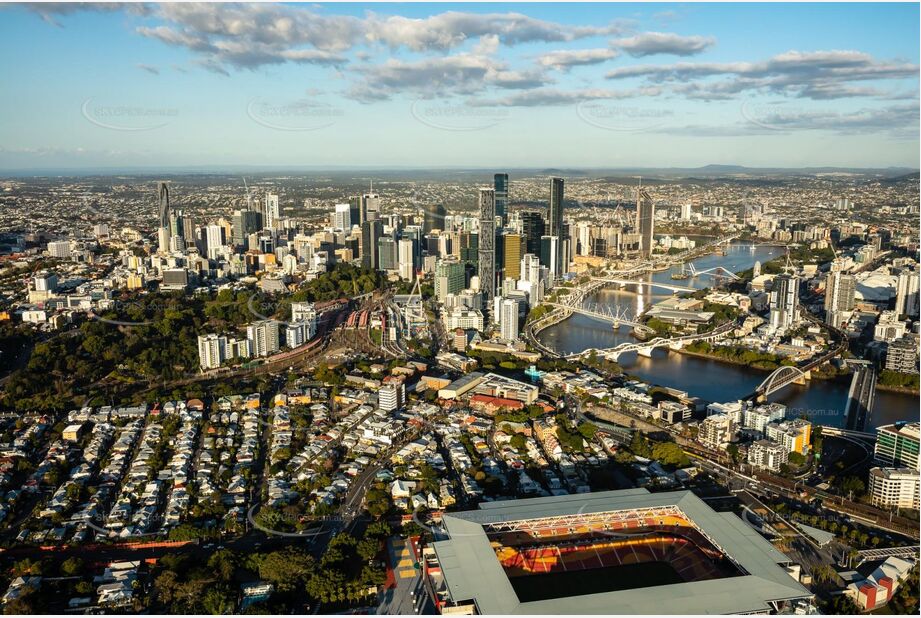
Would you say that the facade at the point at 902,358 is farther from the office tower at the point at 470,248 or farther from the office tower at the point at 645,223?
the office tower at the point at 645,223

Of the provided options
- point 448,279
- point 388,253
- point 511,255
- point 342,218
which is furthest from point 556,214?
point 342,218

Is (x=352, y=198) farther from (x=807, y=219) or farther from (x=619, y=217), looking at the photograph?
(x=807, y=219)

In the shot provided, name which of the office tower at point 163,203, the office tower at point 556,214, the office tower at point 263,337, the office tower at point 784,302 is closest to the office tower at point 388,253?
the office tower at point 556,214

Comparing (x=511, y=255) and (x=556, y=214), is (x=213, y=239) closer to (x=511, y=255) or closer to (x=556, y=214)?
(x=511, y=255)

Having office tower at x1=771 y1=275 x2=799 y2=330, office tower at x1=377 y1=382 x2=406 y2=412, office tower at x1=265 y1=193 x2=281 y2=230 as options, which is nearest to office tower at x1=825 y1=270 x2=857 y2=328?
office tower at x1=771 y1=275 x2=799 y2=330

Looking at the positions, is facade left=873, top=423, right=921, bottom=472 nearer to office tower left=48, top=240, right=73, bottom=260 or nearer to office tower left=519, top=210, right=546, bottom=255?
office tower left=519, top=210, right=546, bottom=255

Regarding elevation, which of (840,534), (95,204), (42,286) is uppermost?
(95,204)

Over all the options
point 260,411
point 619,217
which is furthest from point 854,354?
point 619,217
